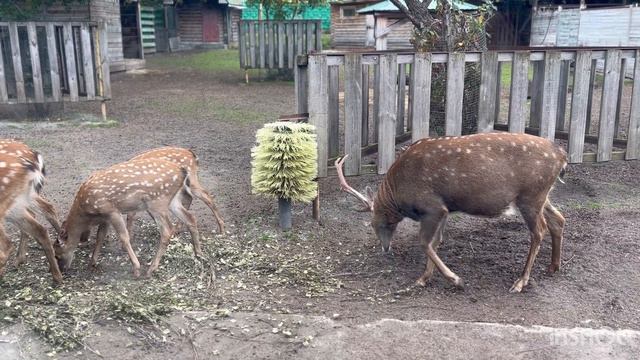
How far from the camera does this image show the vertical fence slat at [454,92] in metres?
6.42

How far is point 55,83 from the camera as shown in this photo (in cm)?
1073

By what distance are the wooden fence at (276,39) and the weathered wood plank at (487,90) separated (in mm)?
9821

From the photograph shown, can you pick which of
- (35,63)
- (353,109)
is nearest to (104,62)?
(35,63)

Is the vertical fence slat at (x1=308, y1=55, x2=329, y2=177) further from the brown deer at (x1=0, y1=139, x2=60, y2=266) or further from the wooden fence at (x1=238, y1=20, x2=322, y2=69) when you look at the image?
the wooden fence at (x1=238, y1=20, x2=322, y2=69)

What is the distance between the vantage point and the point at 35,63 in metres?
10.6

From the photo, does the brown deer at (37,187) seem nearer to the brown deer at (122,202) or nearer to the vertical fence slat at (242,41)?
the brown deer at (122,202)

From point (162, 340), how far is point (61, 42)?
8.29m

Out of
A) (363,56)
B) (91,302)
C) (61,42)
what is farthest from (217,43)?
(91,302)

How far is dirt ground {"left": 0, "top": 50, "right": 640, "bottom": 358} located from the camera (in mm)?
4406

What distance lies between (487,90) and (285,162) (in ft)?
7.38

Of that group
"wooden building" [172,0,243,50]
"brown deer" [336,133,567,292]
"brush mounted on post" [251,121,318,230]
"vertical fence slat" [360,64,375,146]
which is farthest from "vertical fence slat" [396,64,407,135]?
"wooden building" [172,0,243,50]

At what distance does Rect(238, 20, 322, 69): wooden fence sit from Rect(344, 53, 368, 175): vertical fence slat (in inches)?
392

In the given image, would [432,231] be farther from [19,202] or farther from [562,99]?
[562,99]

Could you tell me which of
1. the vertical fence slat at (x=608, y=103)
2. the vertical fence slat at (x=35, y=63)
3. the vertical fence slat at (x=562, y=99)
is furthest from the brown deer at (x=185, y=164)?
the vertical fence slat at (x=35, y=63)
